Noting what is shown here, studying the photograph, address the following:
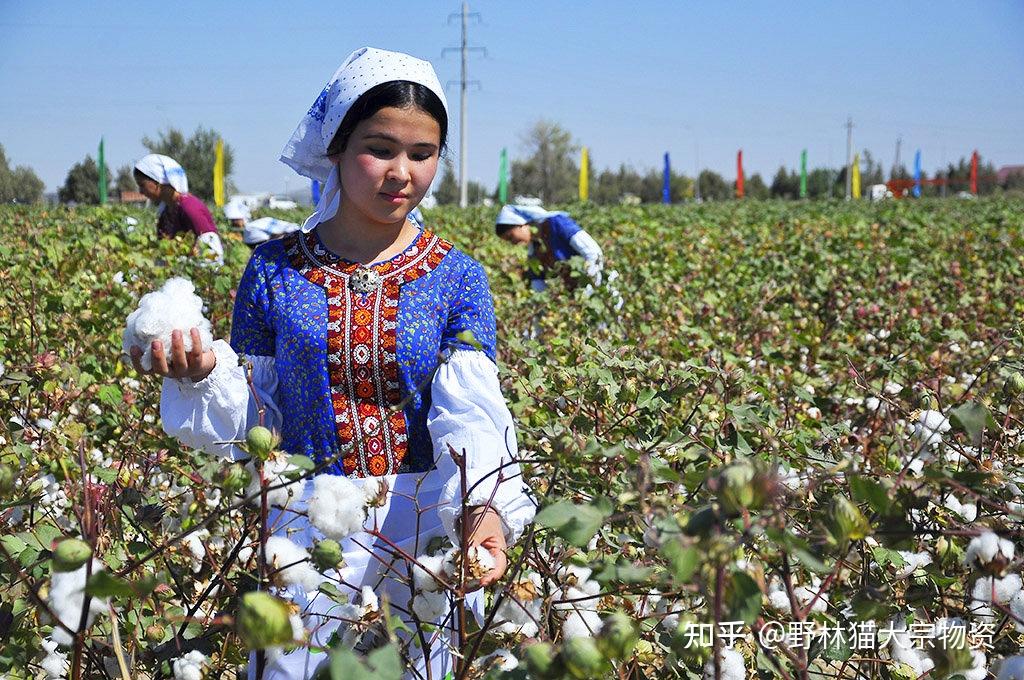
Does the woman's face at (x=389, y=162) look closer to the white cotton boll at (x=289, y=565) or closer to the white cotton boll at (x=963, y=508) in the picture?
the white cotton boll at (x=289, y=565)

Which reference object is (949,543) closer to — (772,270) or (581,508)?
(581,508)

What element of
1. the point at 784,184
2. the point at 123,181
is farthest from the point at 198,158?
the point at 784,184

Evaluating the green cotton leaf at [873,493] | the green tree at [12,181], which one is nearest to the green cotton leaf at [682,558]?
the green cotton leaf at [873,493]

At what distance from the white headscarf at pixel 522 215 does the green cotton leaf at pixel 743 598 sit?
4177 mm

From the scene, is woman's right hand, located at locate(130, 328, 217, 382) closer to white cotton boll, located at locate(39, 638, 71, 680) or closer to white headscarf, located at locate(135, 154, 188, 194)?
white cotton boll, located at locate(39, 638, 71, 680)

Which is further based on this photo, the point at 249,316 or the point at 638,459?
the point at 249,316

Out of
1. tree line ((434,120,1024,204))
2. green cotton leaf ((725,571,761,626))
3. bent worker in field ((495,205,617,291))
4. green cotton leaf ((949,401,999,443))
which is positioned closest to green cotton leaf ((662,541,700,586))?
green cotton leaf ((725,571,761,626))

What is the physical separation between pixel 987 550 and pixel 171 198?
14.9 feet

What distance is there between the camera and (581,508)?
0.79 meters

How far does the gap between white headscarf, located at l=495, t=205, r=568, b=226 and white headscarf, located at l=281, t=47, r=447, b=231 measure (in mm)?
3287

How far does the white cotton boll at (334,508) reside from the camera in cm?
97

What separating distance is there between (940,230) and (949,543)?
9.01 meters

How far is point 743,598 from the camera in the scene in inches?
27.6

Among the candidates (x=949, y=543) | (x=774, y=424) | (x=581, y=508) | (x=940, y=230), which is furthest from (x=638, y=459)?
(x=940, y=230)
